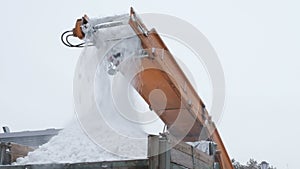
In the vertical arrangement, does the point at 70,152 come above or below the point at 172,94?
below

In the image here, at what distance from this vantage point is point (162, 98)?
543 cm

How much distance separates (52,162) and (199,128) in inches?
109

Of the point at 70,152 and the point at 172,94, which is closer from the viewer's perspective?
the point at 70,152

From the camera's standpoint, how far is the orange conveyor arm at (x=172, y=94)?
494 centimetres

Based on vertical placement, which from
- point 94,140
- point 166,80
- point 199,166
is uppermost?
point 166,80

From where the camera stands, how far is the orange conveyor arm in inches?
195

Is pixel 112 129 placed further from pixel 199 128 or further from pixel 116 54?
pixel 199 128

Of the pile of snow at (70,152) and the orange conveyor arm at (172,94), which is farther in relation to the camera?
the orange conveyor arm at (172,94)

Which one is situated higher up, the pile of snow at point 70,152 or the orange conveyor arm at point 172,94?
the orange conveyor arm at point 172,94

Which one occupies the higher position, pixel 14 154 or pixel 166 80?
pixel 166 80

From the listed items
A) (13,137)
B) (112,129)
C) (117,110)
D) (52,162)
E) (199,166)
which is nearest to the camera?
(52,162)

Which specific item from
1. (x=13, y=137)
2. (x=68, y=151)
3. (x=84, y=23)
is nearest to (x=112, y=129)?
(x=68, y=151)

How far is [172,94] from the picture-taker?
17.5 feet

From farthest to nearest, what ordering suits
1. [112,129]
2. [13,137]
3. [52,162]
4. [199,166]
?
[13,137], [112,129], [199,166], [52,162]
